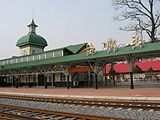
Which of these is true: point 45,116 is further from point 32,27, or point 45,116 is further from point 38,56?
point 32,27

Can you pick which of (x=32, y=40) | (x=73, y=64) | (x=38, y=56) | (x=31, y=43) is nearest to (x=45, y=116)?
(x=73, y=64)

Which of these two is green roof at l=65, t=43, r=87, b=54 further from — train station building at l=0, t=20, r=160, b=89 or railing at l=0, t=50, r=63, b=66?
railing at l=0, t=50, r=63, b=66

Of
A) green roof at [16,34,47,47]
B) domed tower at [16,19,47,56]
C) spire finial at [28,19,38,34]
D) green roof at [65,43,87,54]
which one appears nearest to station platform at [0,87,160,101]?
green roof at [65,43,87,54]

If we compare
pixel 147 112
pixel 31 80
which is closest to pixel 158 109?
pixel 147 112

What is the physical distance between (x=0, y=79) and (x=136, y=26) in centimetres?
2805

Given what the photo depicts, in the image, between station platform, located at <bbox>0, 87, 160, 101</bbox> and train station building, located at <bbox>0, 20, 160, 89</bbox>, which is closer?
station platform, located at <bbox>0, 87, 160, 101</bbox>

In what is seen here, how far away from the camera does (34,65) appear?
33781mm

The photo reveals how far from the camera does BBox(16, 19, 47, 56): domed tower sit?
166ft

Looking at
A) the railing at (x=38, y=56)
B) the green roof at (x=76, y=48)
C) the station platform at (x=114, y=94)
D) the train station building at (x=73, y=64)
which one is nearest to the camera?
the station platform at (x=114, y=94)

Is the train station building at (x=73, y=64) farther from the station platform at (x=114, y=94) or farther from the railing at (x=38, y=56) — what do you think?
the station platform at (x=114, y=94)

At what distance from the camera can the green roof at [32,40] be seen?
50675 mm

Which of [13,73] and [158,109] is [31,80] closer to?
[13,73]

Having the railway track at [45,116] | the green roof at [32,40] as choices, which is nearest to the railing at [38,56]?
the green roof at [32,40]

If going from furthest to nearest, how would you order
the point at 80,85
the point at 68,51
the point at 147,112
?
the point at 68,51
the point at 80,85
the point at 147,112
